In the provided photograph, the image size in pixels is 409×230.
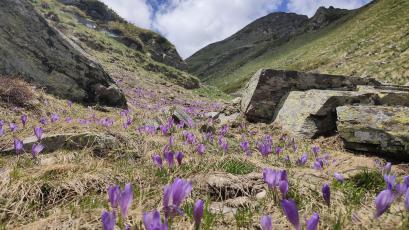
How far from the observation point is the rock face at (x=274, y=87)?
35.0ft

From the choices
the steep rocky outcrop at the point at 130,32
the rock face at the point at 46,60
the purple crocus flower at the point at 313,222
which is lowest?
the purple crocus flower at the point at 313,222

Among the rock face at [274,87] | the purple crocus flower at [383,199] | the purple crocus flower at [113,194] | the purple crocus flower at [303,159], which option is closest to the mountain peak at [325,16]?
the rock face at [274,87]

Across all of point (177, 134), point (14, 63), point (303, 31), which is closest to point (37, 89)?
point (14, 63)

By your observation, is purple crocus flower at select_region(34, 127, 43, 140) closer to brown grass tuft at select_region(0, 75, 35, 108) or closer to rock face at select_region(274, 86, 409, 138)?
brown grass tuft at select_region(0, 75, 35, 108)

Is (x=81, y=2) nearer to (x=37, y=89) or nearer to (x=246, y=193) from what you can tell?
(x=37, y=89)

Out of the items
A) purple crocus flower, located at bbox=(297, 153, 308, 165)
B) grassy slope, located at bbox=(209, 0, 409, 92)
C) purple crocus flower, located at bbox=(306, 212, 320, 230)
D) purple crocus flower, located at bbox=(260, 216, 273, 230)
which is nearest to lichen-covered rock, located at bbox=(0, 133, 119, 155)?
purple crocus flower, located at bbox=(297, 153, 308, 165)

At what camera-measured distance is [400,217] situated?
2811 mm

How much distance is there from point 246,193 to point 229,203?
8.5 inches

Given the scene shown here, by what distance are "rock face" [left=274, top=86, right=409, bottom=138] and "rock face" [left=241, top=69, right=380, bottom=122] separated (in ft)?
4.20

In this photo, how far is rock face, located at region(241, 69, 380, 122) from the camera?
1066 centimetres

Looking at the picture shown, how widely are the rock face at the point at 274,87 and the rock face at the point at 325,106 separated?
50.4 inches

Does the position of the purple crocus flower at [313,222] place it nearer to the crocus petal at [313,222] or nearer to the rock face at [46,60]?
the crocus petal at [313,222]

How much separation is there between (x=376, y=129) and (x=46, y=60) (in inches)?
315

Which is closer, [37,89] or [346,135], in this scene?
[346,135]
